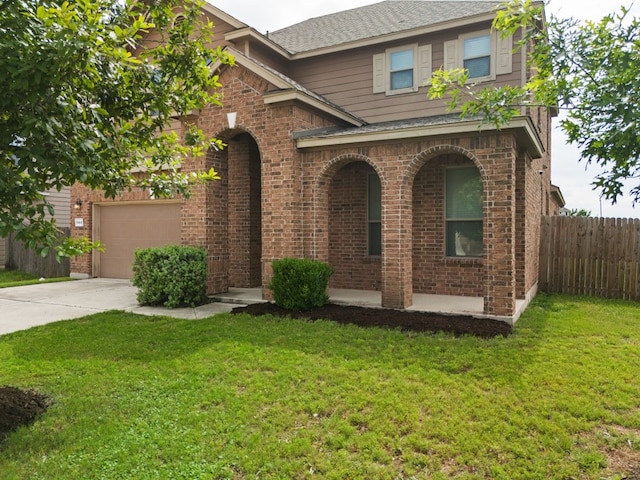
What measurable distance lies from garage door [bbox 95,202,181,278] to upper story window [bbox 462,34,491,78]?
8162mm

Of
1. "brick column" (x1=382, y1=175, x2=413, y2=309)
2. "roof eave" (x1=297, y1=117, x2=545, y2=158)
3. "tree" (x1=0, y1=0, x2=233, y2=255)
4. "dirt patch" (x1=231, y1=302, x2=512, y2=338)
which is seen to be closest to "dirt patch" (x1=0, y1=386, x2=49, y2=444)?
"tree" (x1=0, y1=0, x2=233, y2=255)

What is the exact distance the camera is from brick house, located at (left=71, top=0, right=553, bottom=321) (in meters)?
7.48

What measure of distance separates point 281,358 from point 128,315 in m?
3.96

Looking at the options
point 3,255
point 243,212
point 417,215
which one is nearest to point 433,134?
point 417,215

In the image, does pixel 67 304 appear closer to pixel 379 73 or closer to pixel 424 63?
pixel 379 73

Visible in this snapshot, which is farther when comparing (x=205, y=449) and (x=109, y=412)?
(x=109, y=412)

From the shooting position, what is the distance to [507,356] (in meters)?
5.27

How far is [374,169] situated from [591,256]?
18.8 feet

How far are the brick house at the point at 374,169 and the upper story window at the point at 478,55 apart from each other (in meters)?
0.02

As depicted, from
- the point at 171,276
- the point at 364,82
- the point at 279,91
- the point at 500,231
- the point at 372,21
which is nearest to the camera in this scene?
the point at 500,231

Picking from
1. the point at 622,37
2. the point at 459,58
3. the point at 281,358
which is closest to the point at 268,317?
the point at 281,358

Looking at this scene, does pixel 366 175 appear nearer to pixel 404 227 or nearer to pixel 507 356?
pixel 404 227

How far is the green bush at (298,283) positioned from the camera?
7.74 metres

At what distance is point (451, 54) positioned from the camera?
32.6ft
